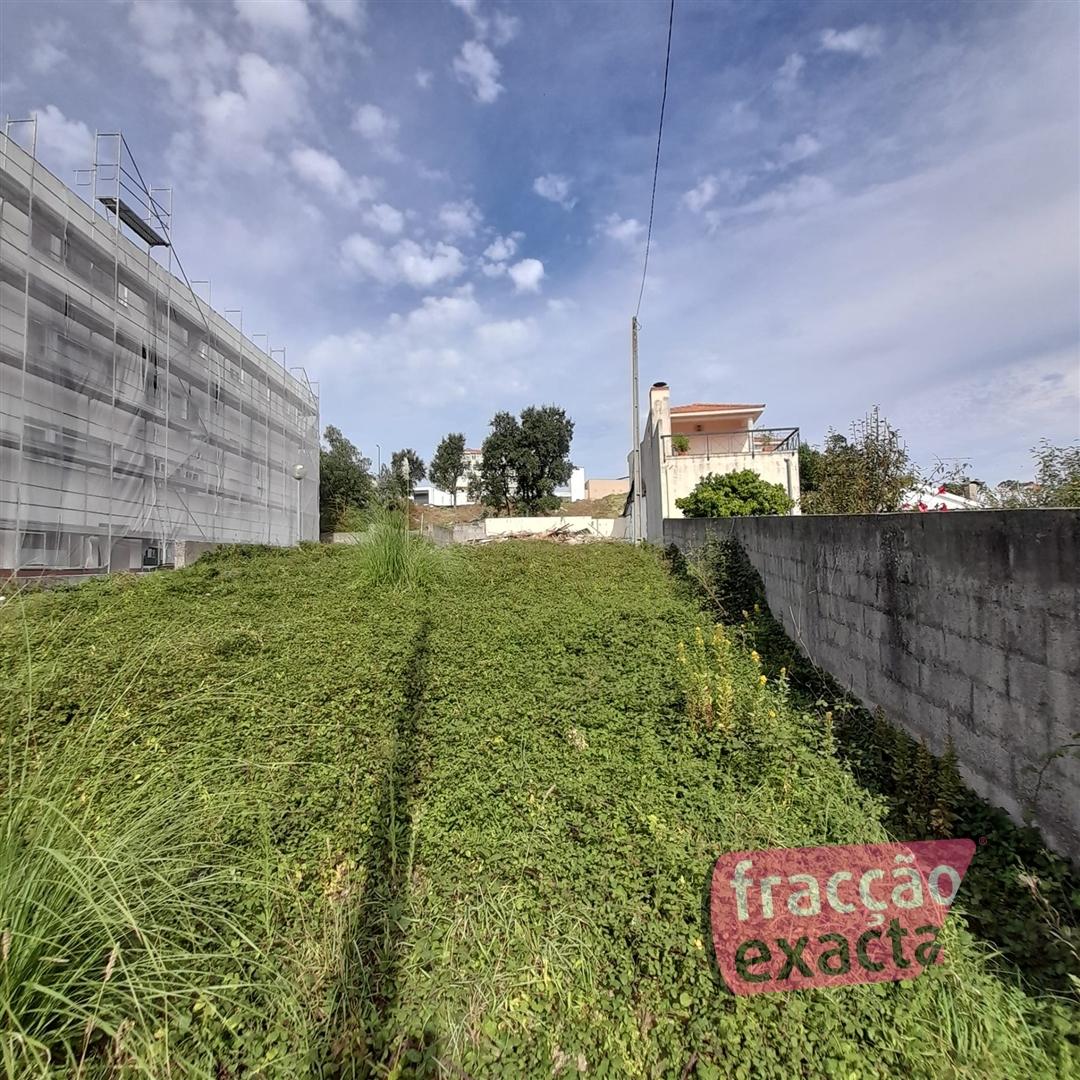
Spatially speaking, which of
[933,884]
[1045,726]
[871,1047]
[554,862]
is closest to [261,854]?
[554,862]

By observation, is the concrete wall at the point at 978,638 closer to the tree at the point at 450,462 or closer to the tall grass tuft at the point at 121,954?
the tall grass tuft at the point at 121,954

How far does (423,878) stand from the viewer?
1.96 m

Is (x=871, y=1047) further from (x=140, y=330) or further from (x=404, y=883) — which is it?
(x=140, y=330)

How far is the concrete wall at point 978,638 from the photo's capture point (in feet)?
5.51

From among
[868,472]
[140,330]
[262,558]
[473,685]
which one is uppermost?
[140,330]

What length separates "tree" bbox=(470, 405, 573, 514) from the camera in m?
30.3

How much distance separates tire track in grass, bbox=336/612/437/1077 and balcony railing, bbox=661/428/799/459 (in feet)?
36.4

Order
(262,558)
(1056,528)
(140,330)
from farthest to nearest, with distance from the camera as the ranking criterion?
(140,330), (262,558), (1056,528)

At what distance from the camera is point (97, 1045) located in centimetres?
138

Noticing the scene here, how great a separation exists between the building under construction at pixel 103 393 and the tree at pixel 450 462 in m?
17.4

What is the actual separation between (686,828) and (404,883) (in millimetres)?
1111

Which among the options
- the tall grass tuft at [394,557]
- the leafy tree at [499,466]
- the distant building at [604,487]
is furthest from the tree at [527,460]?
the tall grass tuft at [394,557]

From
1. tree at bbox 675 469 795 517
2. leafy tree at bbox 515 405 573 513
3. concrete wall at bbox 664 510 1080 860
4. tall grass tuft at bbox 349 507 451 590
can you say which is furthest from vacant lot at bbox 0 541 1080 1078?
leafy tree at bbox 515 405 573 513

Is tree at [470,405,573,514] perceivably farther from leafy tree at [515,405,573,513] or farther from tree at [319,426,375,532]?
tree at [319,426,375,532]
